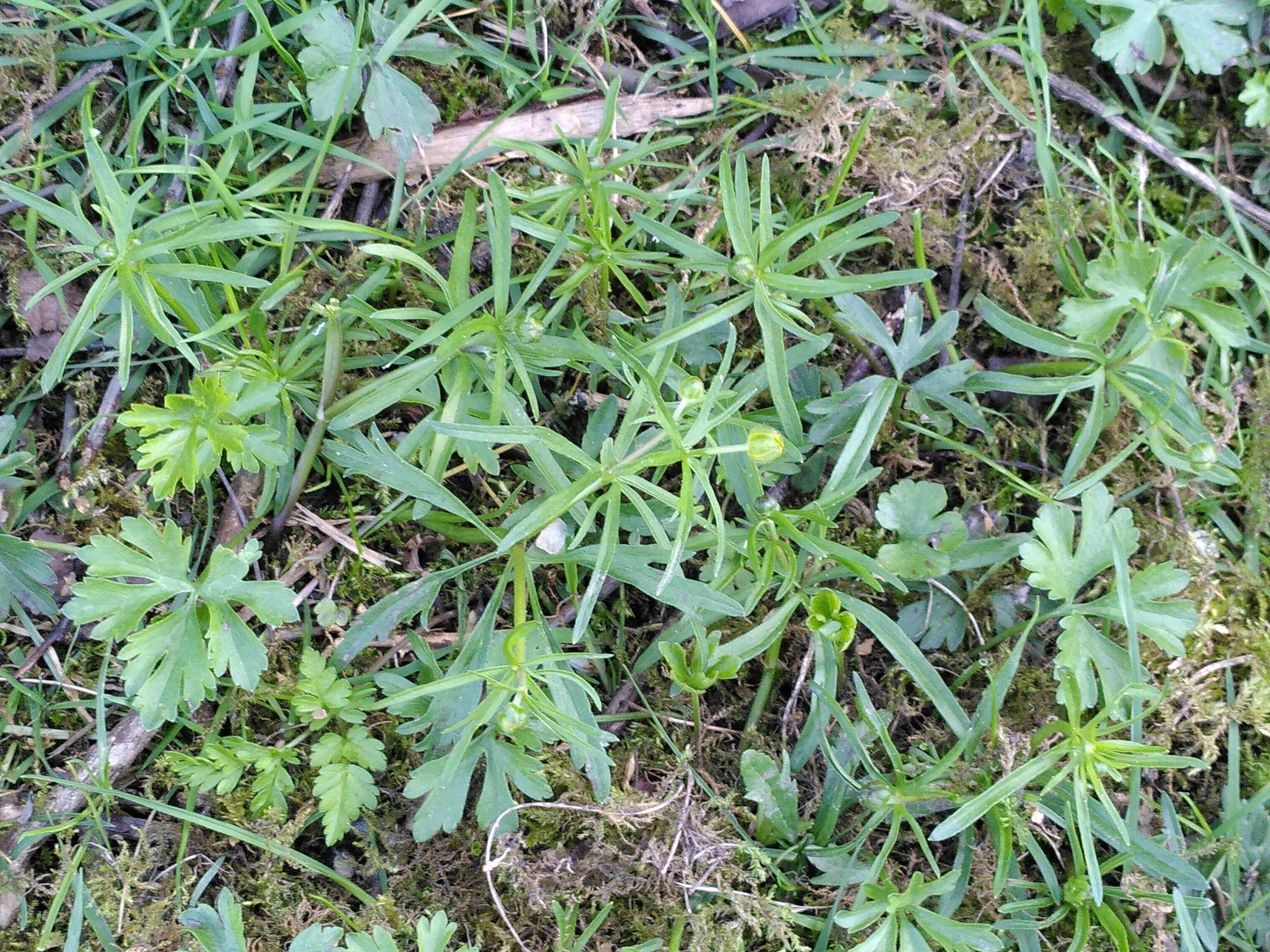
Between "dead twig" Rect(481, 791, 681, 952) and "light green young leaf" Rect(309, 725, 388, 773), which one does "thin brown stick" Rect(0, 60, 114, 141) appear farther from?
"dead twig" Rect(481, 791, 681, 952)

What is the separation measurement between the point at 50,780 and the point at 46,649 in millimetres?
339

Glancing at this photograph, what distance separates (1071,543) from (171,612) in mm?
2327

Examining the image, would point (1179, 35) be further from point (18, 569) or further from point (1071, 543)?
point (18, 569)

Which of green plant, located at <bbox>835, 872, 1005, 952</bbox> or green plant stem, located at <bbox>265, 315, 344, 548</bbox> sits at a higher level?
green plant stem, located at <bbox>265, 315, 344, 548</bbox>

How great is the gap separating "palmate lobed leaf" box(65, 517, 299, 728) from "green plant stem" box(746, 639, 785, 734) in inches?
48.4

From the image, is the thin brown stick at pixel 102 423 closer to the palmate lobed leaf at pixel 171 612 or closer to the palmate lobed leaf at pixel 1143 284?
the palmate lobed leaf at pixel 171 612

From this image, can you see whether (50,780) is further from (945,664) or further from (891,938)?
(945,664)

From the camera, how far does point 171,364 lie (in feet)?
8.29

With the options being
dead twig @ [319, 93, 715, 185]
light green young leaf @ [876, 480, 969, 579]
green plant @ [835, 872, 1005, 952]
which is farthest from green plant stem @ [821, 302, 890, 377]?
green plant @ [835, 872, 1005, 952]

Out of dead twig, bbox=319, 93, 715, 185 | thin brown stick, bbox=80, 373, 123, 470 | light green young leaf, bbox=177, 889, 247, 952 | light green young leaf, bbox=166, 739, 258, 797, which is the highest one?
dead twig, bbox=319, 93, 715, 185

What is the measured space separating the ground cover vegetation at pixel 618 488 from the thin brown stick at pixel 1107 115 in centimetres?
3

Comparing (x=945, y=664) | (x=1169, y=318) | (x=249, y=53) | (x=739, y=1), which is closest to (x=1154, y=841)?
(x=945, y=664)

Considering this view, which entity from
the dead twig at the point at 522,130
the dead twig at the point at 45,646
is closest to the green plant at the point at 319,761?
the dead twig at the point at 45,646

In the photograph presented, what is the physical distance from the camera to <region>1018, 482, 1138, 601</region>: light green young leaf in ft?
8.05
